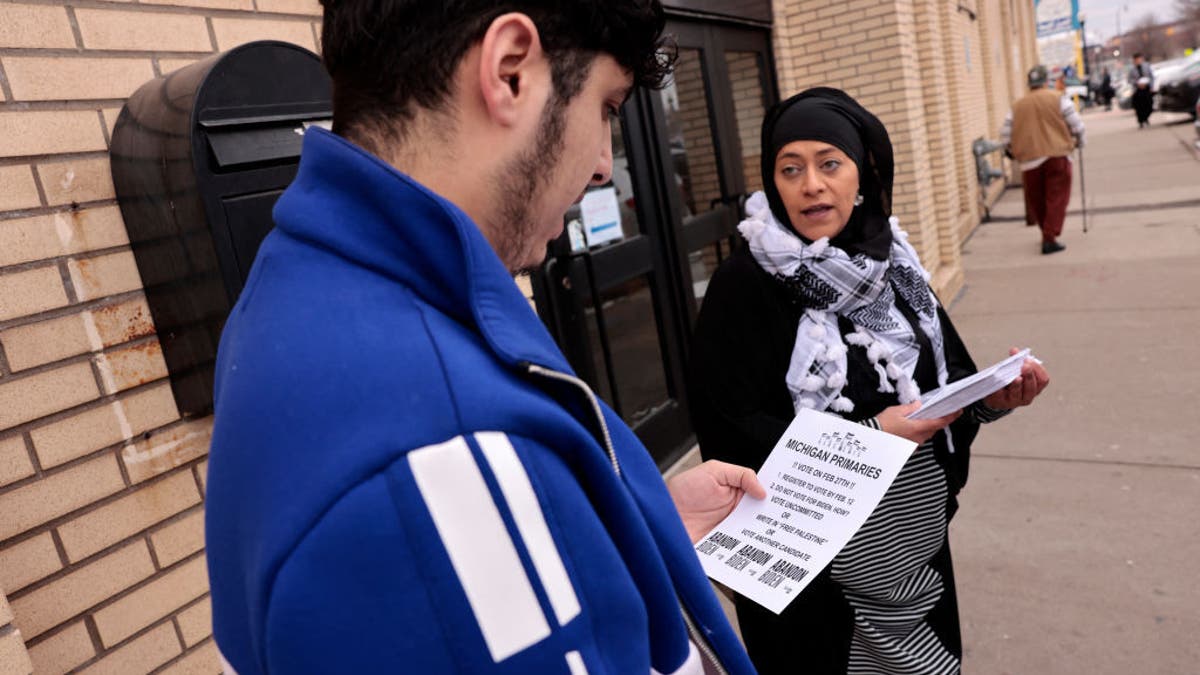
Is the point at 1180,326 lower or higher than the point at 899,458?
lower

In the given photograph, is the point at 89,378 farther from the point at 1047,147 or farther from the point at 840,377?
the point at 1047,147

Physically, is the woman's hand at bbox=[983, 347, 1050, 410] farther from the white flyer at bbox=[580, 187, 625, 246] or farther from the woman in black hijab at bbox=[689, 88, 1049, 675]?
the white flyer at bbox=[580, 187, 625, 246]

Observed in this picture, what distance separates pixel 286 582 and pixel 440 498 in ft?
0.40

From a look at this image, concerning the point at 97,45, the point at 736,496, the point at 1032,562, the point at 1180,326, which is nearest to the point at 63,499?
the point at 97,45

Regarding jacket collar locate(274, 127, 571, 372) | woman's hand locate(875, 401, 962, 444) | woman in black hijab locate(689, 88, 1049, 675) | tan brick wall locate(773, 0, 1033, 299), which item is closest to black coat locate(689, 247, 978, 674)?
woman in black hijab locate(689, 88, 1049, 675)

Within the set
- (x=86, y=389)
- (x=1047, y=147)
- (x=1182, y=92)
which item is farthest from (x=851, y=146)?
(x=1182, y=92)

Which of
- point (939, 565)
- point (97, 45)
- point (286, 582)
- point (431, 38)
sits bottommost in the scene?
point (939, 565)

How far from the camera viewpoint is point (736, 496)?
1.51 metres

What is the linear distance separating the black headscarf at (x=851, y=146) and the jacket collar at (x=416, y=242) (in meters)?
1.54

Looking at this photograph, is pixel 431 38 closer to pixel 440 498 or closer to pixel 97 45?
pixel 440 498

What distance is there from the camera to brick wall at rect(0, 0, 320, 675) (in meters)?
1.57

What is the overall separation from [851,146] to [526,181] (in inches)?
59.0

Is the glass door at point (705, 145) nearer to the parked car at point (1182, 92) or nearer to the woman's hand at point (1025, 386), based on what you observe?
the woman's hand at point (1025, 386)

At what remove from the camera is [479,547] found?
1.92 ft
